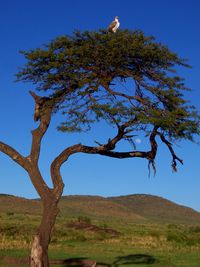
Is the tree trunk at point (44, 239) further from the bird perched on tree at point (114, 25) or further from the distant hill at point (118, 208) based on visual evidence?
the distant hill at point (118, 208)

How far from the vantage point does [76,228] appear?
66750mm

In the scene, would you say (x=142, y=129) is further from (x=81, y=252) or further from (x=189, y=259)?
(x=81, y=252)

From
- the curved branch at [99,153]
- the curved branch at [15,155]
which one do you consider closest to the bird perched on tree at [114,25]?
the curved branch at [99,153]

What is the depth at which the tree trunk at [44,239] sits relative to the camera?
18609 mm

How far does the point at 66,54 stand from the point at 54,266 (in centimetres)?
1096

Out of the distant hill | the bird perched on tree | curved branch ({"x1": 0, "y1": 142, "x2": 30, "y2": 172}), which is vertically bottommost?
curved branch ({"x1": 0, "y1": 142, "x2": 30, "y2": 172})

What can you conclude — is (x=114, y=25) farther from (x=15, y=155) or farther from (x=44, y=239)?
(x=44, y=239)

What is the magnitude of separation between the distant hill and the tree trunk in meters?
119

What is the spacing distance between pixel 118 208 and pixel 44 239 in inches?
5963

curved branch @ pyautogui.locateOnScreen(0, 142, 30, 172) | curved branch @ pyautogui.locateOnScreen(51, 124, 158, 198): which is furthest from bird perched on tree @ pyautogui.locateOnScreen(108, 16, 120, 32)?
curved branch @ pyautogui.locateOnScreen(0, 142, 30, 172)

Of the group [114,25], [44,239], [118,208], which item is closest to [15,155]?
[44,239]

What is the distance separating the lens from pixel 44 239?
743 inches

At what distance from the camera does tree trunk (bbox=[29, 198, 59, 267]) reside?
61.1 feet

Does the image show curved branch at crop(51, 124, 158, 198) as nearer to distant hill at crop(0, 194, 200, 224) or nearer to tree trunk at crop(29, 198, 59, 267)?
tree trunk at crop(29, 198, 59, 267)
